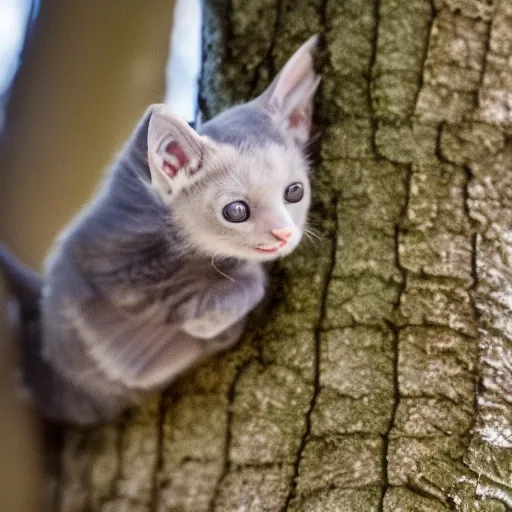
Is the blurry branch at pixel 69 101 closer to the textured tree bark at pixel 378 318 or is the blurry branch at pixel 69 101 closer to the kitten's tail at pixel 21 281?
the kitten's tail at pixel 21 281

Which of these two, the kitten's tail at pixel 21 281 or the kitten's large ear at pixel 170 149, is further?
the kitten's tail at pixel 21 281

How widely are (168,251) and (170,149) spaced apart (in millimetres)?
144

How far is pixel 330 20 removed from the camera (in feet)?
2.61

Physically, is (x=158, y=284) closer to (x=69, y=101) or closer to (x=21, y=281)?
(x=21, y=281)

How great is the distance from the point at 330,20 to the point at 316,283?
35cm

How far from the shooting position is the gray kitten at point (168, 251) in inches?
26.4

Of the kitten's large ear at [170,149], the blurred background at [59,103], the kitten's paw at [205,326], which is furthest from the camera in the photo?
the blurred background at [59,103]

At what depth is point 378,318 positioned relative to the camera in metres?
0.74

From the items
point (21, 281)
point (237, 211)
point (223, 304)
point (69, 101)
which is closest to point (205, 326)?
point (223, 304)

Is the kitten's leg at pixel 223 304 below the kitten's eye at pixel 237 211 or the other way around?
below

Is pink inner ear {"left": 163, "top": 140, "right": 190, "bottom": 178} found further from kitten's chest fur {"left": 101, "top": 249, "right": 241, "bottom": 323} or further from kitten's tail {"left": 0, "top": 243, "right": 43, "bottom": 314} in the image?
kitten's tail {"left": 0, "top": 243, "right": 43, "bottom": 314}

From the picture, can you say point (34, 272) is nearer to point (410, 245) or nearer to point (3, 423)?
point (3, 423)

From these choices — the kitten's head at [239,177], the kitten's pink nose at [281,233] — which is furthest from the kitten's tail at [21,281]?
the kitten's pink nose at [281,233]

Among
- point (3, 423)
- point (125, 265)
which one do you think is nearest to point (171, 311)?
point (125, 265)
